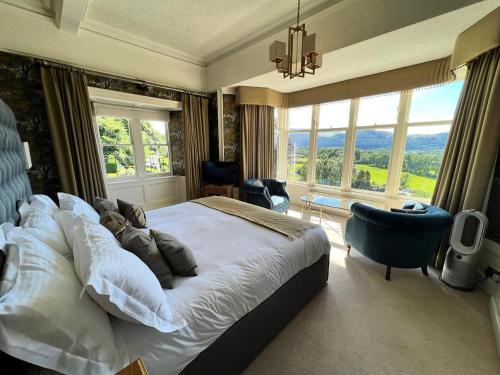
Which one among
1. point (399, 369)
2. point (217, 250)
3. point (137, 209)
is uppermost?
point (137, 209)

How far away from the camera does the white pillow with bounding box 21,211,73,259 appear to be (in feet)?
3.62

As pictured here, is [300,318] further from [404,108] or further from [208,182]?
[404,108]

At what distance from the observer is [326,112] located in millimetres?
4312

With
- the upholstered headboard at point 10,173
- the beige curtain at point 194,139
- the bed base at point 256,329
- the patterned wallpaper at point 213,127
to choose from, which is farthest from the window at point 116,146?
the bed base at point 256,329

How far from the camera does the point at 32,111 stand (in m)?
2.64

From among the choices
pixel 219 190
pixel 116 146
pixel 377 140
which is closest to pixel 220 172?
pixel 219 190

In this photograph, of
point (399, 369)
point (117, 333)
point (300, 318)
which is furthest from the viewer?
point (300, 318)

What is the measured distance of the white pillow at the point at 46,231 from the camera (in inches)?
43.4

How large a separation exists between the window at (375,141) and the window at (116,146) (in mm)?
3263

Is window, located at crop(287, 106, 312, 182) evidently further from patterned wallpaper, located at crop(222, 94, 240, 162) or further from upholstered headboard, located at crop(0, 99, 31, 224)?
upholstered headboard, located at crop(0, 99, 31, 224)

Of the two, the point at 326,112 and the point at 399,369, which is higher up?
the point at 326,112

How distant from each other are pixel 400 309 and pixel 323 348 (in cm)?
87

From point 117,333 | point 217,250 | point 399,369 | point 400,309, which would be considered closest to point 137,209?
point 217,250

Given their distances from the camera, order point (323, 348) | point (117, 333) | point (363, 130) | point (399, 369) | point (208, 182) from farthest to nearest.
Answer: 1. point (208, 182)
2. point (363, 130)
3. point (323, 348)
4. point (399, 369)
5. point (117, 333)
